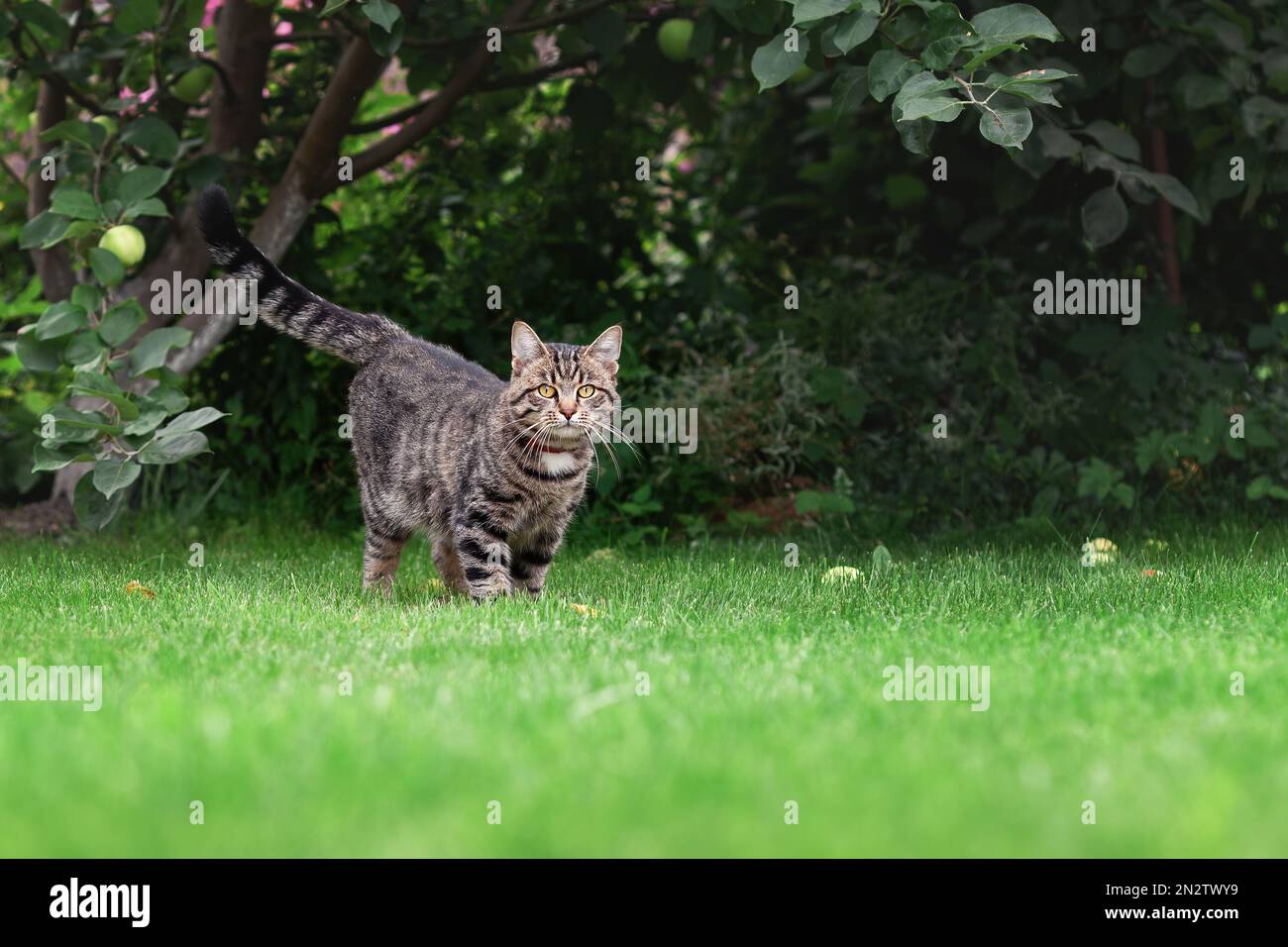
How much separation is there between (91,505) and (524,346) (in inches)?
62.0

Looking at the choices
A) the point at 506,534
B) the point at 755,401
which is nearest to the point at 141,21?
the point at 506,534

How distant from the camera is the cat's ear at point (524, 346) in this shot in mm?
4617

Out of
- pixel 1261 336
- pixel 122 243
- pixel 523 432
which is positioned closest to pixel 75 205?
pixel 122 243

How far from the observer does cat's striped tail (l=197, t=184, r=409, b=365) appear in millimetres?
4695

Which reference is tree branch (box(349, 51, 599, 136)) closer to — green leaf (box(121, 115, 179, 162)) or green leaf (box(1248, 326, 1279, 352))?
green leaf (box(121, 115, 179, 162))

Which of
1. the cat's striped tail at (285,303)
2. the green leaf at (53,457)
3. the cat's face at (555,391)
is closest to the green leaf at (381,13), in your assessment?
the cat's striped tail at (285,303)

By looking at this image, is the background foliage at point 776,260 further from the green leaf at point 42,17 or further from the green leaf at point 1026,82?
the green leaf at point 1026,82

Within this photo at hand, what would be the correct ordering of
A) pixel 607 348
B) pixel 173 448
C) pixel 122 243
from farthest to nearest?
pixel 122 243 < pixel 607 348 < pixel 173 448

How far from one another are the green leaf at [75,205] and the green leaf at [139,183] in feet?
0.35

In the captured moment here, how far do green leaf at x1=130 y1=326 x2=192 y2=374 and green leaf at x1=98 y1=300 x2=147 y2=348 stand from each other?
2.6 inches

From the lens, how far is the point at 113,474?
4.39 metres

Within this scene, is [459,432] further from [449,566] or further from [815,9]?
[815,9]

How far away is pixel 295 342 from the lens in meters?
6.75

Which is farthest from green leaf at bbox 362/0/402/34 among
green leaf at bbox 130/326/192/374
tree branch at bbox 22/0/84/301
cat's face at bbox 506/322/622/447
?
tree branch at bbox 22/0/84/301
